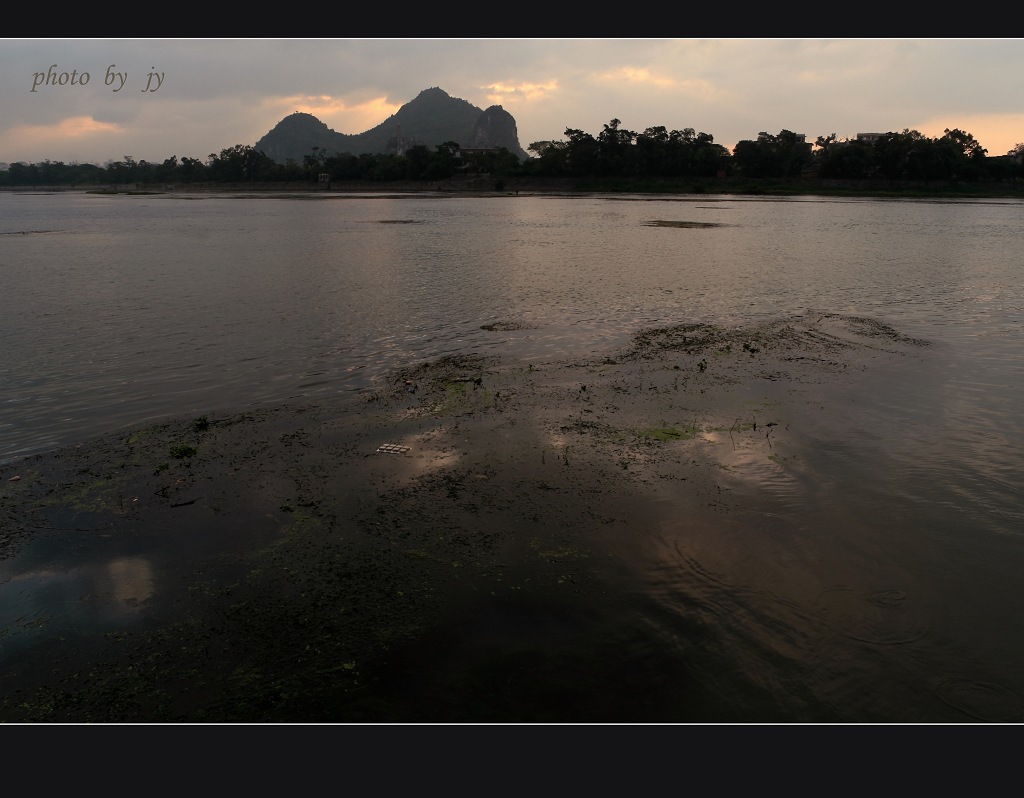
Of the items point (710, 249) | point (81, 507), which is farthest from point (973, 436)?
point (710, 249)

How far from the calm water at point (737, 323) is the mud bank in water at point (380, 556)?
72cm

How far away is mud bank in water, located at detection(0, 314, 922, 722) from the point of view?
5.89m

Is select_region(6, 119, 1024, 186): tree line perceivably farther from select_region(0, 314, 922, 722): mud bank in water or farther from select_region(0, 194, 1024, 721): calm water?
select_region(0, 314, 922, 722): mud bank in water

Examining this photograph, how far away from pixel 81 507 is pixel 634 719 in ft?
27.6

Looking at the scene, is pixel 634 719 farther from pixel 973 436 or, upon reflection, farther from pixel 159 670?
pixel 973 436

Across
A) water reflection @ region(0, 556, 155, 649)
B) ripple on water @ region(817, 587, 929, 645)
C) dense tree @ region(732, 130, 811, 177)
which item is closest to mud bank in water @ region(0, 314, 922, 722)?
water reflection @ region(0, 556, 155, 649)

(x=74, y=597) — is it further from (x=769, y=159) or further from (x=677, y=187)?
(x=769, y=159)

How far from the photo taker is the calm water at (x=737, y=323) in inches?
256

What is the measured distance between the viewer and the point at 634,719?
5602 millimetres

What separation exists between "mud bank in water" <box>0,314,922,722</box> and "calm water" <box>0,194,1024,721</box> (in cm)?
72

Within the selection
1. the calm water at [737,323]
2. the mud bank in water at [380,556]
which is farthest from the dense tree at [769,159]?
the mud bank in water at [380,556]

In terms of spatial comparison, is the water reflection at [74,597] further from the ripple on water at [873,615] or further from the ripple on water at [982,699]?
the ripple on water at [982,699]

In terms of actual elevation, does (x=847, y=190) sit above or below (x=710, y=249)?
above

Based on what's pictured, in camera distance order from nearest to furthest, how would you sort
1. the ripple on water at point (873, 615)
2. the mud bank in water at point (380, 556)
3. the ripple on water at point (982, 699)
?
1. the ripple on water at point (982, 699)
2. the mud bank in water at point (380, 556)
3. the ripple on water at point (873, 615)
